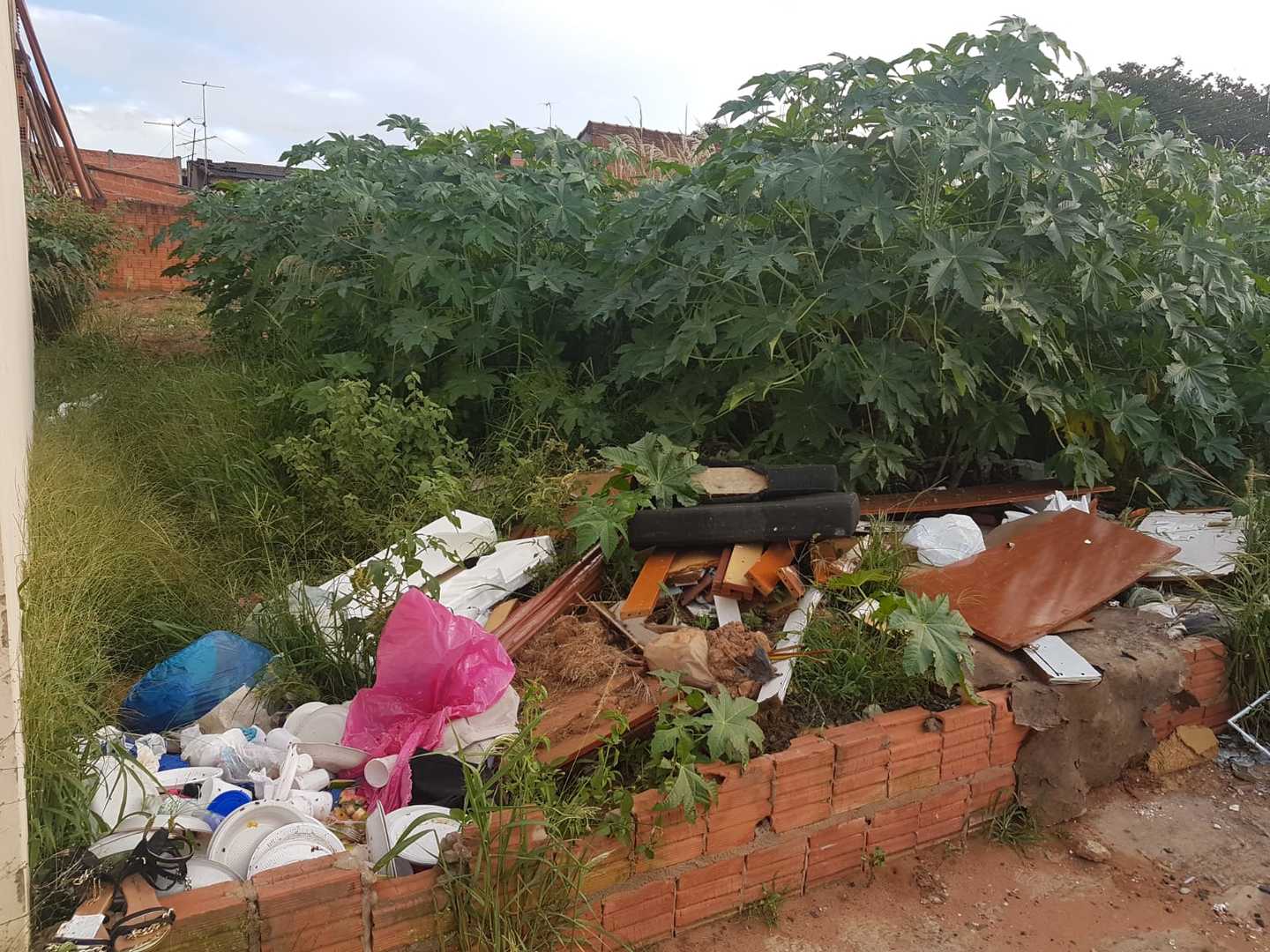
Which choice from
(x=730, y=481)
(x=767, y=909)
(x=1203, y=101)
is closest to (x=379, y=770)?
(x=767, y=909)

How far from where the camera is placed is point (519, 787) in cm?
202

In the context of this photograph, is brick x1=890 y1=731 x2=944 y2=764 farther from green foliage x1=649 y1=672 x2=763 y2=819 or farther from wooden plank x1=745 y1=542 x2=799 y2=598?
wooden plank x1=745 y1=542 x2=799 y2=598

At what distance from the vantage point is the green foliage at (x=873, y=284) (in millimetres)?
3320

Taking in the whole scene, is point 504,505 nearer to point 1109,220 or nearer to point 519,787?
point 519,787

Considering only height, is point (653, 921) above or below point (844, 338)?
below

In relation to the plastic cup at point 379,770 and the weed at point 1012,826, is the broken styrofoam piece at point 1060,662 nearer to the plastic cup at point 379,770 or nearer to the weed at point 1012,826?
the weed at point 1012,826

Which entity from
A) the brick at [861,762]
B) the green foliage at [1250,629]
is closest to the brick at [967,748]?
the brick at [861,762]

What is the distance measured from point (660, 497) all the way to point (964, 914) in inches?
62.2

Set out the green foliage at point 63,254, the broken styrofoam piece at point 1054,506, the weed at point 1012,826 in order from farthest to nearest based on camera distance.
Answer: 1. the green foliage at point 63,254
2. the broken styrofoam piece at point 1054,506
3. the weed at point 1012,826

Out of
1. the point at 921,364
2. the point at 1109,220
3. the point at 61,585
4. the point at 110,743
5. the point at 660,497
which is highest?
the point at 1109,220

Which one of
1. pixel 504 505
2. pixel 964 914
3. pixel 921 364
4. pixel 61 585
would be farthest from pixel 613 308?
pixel 964 914

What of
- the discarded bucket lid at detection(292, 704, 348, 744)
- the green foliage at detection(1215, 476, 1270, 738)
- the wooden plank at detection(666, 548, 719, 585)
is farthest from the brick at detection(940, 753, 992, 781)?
the discarded bucket lid at detection(292, 704, 348, 744)

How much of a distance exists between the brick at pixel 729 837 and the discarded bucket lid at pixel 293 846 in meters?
0.89

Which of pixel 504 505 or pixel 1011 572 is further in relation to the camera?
pixel 504 505
